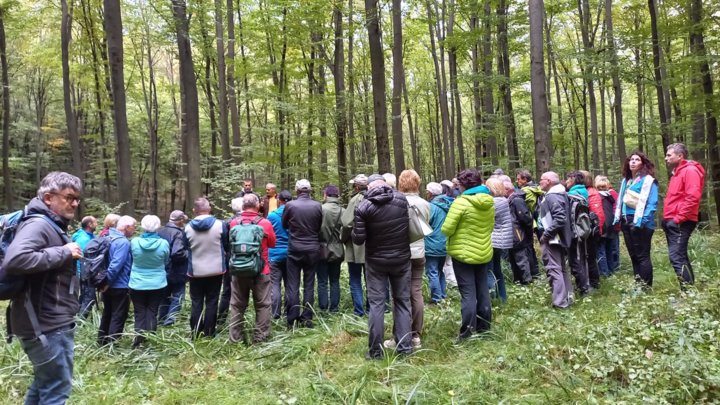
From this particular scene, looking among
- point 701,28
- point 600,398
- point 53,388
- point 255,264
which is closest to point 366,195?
point 255,264

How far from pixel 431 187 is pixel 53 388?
5558mm

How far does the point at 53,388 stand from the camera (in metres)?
3.07

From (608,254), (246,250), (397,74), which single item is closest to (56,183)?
(246,250)

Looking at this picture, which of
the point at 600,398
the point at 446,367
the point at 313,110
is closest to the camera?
the point at 600,398

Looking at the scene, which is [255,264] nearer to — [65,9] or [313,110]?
[313,110]

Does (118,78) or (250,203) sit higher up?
(118,78)

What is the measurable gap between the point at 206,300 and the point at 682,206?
6.17 meters

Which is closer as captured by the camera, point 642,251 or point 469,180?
point 469,180

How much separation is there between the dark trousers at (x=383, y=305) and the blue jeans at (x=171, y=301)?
3777 millimetres

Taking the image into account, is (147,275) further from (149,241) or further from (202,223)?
(202,223)

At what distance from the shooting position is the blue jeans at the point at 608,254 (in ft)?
25.7

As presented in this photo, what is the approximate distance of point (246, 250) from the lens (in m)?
5.36

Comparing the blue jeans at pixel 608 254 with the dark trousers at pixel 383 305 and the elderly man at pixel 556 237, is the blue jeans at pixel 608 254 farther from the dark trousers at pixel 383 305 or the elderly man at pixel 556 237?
the dark trousers at pixel 383 305

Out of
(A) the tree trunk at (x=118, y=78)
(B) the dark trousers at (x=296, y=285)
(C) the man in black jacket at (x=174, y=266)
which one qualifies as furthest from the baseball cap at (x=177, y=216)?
(A) the tree trunk at (x=118, y=78)
